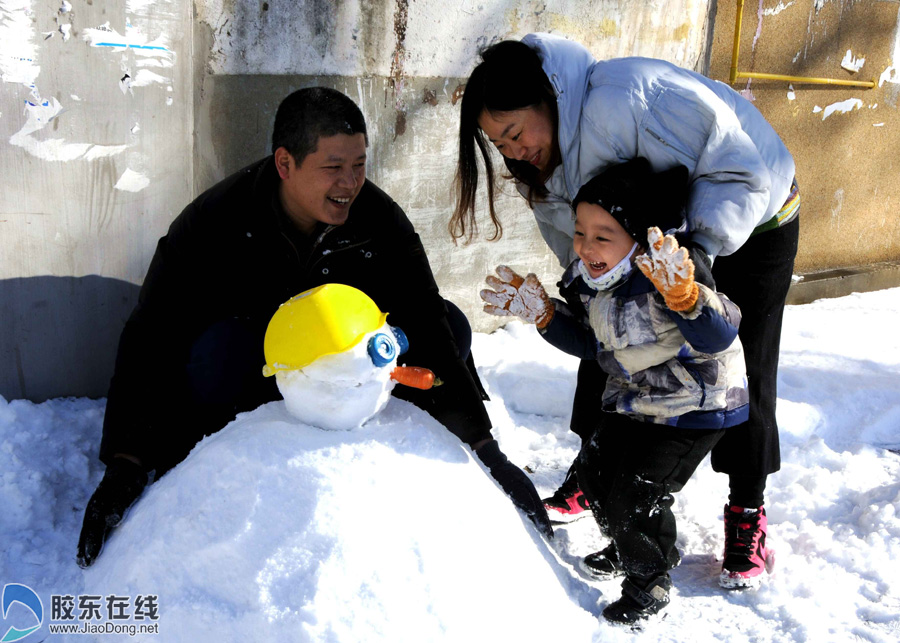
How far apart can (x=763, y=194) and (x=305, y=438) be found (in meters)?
1.20

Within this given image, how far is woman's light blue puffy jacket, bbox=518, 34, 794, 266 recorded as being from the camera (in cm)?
188

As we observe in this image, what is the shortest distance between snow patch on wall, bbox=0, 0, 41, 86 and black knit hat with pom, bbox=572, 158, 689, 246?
1578mm

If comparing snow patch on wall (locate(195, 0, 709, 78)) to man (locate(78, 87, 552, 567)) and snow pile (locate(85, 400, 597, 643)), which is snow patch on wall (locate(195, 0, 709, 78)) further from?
snow pile (locate(85, 400, 597, 643))

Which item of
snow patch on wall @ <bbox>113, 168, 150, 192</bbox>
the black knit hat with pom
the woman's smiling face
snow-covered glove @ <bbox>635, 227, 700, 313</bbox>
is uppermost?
the woman's smiling face

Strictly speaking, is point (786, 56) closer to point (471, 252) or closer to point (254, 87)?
point (471, 252)

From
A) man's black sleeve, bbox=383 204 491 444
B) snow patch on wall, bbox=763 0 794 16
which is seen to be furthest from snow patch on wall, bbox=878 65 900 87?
man's black sleeve, bbox=383 204 491 444

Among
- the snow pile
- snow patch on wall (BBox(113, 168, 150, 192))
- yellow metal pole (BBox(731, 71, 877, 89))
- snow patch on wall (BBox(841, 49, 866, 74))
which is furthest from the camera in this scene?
snow patch on wall (BBox(841, 49, 866, 74))

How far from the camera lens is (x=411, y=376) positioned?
70.6 inches

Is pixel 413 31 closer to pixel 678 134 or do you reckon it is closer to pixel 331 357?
pixel 678 134

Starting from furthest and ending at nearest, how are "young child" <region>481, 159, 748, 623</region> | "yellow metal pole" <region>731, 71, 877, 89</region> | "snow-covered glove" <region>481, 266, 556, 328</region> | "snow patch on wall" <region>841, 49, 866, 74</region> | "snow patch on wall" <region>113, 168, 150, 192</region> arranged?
"snow patch on wall" <region>841, 49, 866, 74</region>
"yellow metal pole" <region>731, 71, 877, 89</region>
"snow patch on wall" <region>113, 168, 150, 192</region>
"snow-covered glove" <region>481, 266, 556, 328</region>
"young child" <region>481, 159, 748, 623</region>

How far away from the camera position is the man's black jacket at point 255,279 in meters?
2.26

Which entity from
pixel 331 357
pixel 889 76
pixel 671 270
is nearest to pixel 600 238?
pixel 671 270

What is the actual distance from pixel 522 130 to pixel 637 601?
1214 millimetres

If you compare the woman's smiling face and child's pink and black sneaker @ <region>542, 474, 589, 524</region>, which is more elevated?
the woman's smiling face
